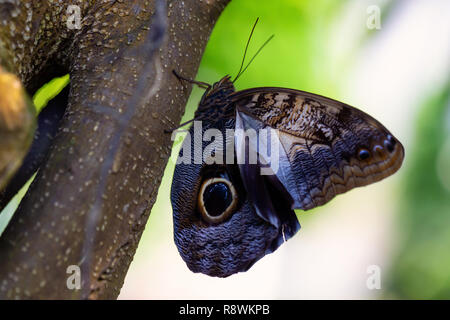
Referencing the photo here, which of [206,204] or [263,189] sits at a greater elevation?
[263,189]

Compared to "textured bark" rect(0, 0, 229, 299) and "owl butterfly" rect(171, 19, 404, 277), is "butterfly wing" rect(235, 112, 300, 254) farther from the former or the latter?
"textured bark" rect(0, 0, 229, 299)

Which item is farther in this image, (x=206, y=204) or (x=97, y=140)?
(x=206, y=204)

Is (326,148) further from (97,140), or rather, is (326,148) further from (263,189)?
(97,140)

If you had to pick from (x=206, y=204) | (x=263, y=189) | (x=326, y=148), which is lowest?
(x=206, y=204)

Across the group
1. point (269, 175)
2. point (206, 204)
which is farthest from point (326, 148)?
point (206, 204)

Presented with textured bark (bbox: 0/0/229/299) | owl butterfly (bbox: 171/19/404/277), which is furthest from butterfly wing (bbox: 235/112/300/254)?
textured bark (bbox: 0/0/229/299)

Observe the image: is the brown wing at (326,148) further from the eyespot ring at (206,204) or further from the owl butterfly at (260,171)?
the eyespot ring at (206,204)
